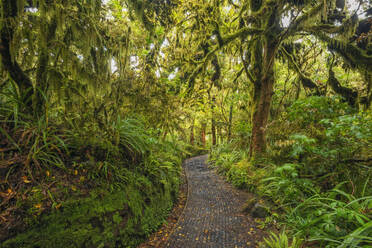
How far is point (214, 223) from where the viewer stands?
10.6ft

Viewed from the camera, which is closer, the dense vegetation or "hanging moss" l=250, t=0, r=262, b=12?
the dense vegetation

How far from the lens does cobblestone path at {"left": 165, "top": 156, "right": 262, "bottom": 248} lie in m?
2.72

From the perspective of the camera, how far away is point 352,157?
8.79 ft

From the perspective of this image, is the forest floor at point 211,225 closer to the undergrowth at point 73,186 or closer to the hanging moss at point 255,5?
the undergrowth at point 73,186

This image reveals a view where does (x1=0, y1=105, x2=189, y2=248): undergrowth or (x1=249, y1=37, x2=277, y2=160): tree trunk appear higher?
(x1=249, y1=37, x2=277, y2=160): tree trunk

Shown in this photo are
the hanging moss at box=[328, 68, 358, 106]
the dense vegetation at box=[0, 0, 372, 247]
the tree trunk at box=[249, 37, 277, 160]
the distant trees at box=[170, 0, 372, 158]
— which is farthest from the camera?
the tree trunk at box=[249, 37, 277, 160]

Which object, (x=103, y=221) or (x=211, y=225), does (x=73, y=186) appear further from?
(x=211, y=225)

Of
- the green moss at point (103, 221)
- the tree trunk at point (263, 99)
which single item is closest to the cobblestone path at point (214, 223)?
the green moss at point (103, 221)

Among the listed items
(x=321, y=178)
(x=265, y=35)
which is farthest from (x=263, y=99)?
(x=321, y=178)

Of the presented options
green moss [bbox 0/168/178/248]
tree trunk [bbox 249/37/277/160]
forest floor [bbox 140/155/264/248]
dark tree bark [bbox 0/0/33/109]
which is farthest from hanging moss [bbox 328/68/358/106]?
dark tree bark [bbox 0/0/33/109]

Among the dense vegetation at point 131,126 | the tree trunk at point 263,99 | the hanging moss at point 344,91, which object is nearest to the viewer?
the dense vegetation at point 131,126

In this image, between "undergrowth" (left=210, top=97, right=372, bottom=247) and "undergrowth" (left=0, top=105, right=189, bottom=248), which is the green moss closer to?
"undergrowth" (left=0, top=105, right=189, bottom=248)

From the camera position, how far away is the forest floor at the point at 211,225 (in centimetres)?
273

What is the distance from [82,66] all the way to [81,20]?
0.63 meters
